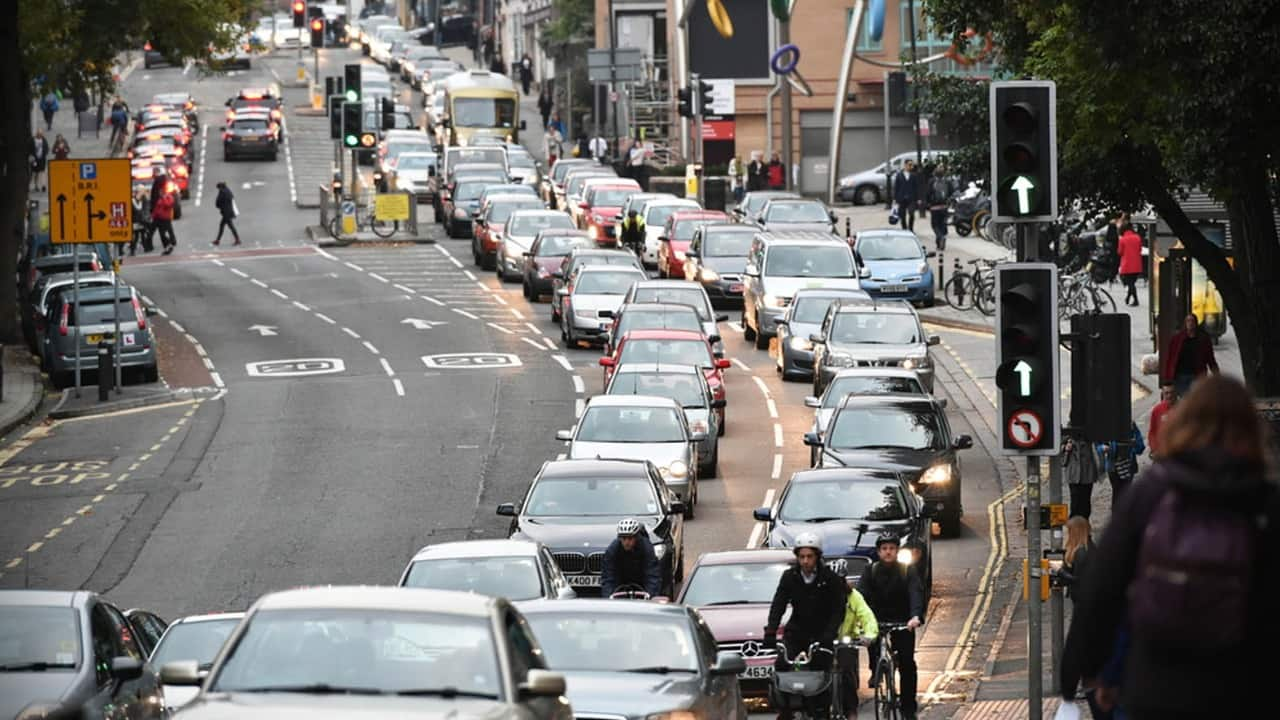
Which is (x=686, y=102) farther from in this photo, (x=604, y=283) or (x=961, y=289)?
(x=604, y=283)

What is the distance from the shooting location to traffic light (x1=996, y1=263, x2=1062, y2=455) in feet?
45.6

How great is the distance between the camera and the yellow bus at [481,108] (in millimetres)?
81062

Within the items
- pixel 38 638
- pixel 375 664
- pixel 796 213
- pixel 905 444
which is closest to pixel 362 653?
pixel 375 664

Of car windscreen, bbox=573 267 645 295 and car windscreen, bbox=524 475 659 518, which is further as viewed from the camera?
car windscreen, bbox=573 267 645 295

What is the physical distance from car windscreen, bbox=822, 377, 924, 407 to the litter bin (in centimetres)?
3414

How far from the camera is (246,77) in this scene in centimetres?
12169

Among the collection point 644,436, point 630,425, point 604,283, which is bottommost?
point 644,436

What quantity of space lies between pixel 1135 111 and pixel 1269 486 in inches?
673

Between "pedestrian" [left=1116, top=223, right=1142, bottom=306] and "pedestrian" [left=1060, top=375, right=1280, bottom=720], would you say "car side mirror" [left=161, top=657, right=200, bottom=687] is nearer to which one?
"pedestrian" [left=1060, top=375, right=1280, bottom=720]

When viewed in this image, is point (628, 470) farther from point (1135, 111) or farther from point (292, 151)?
point (292, 151)

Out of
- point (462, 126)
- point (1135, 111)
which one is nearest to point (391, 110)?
point (462, 126)

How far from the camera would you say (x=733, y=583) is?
63.3 ft

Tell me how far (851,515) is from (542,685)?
13.4 metres

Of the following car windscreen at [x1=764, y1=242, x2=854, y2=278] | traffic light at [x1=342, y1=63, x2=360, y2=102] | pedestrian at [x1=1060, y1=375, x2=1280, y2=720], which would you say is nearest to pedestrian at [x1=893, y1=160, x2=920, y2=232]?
traffic light at [x1=342, y1=63, x2=360, y2=102]
